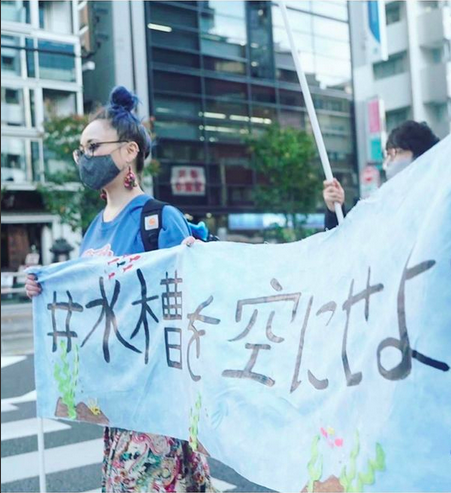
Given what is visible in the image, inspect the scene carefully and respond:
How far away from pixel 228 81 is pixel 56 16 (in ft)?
43.7

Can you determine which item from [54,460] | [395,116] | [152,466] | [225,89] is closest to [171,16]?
[225,89]

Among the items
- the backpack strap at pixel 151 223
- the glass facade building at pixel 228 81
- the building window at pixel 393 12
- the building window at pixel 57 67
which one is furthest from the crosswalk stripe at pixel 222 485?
the building window at pixel 393 12

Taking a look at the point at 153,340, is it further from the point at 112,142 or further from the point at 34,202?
the point at 34,202

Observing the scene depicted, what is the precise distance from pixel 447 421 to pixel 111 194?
59.0 inches

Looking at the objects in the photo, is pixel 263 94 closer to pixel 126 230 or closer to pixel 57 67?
pixel 57 67

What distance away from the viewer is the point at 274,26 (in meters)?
28.1

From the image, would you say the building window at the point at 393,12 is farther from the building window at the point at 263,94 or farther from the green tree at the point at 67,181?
the green tree at the point at 67,181

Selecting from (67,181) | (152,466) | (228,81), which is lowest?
(152,466)

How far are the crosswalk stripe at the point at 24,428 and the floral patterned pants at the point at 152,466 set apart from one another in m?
2.91

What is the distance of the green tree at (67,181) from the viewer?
2005 centimetres

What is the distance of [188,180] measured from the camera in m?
27.2

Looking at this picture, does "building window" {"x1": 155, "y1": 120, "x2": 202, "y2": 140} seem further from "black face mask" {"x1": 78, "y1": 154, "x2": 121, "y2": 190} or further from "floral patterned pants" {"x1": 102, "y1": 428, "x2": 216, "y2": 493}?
"floral patterned pants" {"x1": 102, "y1": 428, "x2": 216, "y2": 493}

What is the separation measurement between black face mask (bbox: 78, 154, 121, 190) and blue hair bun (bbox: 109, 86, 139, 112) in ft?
0.67

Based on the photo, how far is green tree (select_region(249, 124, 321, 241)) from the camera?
1026 inches
